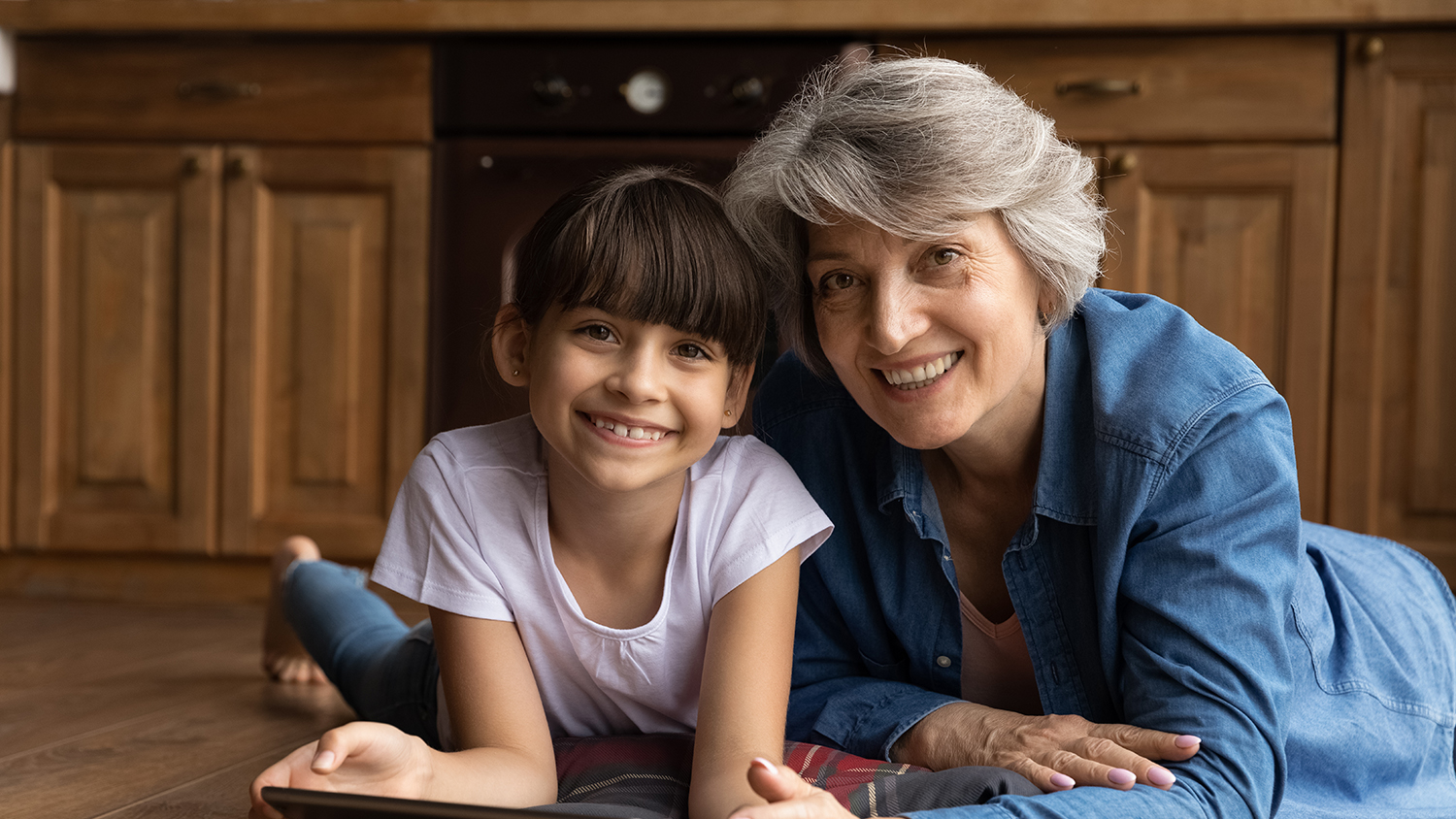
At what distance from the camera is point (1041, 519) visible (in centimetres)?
97

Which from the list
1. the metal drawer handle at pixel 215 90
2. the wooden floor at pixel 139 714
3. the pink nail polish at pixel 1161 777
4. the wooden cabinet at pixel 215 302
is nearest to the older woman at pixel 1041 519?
the pink nail polish at pixel 1161 777

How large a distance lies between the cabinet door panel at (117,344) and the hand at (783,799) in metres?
1.66

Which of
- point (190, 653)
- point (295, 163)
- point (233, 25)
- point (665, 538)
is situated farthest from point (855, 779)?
point (233, 25)

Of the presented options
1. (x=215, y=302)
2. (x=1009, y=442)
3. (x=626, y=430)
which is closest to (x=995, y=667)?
(x=1009, y=442)

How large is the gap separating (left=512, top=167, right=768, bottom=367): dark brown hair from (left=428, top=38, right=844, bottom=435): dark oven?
38.6 inches

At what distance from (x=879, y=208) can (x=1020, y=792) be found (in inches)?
16.8

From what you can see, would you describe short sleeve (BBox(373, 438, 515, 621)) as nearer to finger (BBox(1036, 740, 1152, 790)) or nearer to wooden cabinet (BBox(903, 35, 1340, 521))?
finger (BBox(1036, 740, 1152, 790))

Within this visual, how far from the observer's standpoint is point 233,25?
1998 millimetres

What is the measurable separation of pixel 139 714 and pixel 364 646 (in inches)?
10.7

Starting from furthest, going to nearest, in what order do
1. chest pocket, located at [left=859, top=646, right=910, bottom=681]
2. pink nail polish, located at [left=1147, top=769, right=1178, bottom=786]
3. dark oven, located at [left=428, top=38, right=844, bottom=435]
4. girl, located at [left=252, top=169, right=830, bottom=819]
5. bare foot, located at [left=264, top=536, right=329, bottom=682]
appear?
dark oven, located at [left=428, top=38, right=844, bottom=435], bare foot, located at [left=264, top=536, right=329, bottom=682], chest pocket, located at [left=859, top=646, right=910, bottom=681], girl, located at [left=252, top=169, right=830, bottom=819], pink nail polish, located at [left=1147, top=769, right=1178, bottom=786]

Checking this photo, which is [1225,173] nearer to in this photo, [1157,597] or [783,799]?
[1157,597]

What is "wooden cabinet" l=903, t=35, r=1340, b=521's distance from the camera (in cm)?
183

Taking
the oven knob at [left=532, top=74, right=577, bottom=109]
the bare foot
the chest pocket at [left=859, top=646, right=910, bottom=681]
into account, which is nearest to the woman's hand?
the chest pocket at [left=859, top=646, right=910, bottom=681]

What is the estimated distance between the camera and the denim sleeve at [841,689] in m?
0.99
